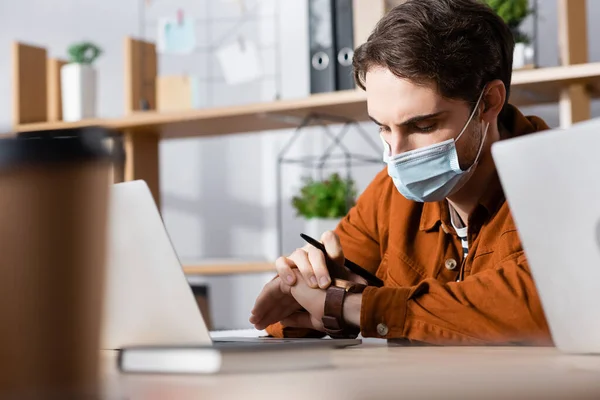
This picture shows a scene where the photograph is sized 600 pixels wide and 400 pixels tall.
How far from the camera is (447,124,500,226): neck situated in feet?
5.04

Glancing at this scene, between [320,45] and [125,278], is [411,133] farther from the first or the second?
[320,45]

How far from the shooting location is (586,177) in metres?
0.70

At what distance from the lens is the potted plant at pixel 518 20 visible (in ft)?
7.68

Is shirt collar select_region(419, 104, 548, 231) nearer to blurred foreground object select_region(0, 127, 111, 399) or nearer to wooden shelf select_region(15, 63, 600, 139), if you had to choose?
wooden shelf select_region(15, 63, 600, 139)

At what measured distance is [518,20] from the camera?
2381 mm

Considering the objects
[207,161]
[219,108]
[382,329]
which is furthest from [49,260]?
[207,161]

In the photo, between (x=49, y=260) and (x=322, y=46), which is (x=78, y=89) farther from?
(x=49, y=260)

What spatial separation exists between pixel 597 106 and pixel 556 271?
2101mm

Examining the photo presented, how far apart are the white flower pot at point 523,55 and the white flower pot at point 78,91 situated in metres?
1.55

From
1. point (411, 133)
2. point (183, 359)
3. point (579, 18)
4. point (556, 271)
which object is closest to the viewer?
point (183, 359)

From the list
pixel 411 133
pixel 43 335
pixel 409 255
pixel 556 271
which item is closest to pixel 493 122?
pixel 411 133

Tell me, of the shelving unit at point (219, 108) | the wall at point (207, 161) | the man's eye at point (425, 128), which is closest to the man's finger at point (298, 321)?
the man's eye at point (425, 128)

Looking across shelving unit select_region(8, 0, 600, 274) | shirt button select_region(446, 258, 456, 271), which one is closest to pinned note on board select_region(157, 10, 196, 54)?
shelving unit select_region(8, 0, 600, 274)

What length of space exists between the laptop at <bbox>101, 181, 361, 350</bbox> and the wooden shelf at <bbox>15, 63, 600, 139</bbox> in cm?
155
